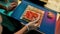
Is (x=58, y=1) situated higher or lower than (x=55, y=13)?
higher

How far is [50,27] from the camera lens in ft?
3.66

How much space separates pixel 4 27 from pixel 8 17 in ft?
0.41

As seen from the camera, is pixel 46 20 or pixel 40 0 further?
pixel 40 0

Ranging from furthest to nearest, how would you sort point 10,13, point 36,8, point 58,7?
point 10,13, point 36,8, point 58,7

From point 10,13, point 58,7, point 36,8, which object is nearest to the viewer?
point 58,7

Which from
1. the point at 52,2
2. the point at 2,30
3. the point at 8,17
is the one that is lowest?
the point at 2,30

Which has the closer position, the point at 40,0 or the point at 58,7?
the point at 58,7

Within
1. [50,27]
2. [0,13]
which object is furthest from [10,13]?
[50,27]

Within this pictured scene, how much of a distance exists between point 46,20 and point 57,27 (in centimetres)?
12

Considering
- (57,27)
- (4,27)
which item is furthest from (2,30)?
(57,27)

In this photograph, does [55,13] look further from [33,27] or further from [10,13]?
[10,13]

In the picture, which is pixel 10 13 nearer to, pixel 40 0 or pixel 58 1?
pixel 40 0

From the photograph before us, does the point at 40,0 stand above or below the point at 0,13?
above

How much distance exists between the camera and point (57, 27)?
1.09 metres
